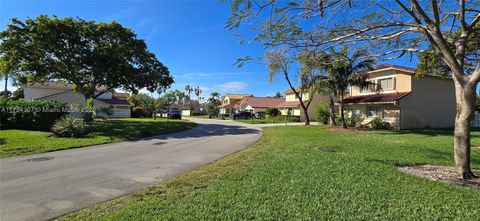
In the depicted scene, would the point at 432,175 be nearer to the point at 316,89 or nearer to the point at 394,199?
the point at 394,199

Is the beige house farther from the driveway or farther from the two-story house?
the driveway

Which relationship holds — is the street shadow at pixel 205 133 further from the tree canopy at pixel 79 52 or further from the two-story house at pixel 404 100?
the two-story house at pixel 404 100

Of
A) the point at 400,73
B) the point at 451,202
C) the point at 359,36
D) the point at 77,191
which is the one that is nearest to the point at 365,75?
the point at 400,73

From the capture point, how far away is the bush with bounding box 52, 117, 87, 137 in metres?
14.7

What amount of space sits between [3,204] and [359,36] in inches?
346

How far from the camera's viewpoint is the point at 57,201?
16.7 feet

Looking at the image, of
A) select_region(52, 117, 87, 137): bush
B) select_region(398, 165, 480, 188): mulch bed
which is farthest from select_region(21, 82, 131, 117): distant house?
select_region(398, 165, 480, 188): mulch bed

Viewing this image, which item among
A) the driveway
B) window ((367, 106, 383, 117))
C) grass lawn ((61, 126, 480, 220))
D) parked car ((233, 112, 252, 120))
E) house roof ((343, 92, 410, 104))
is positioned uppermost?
house roof ((343, 92, 410, 104))

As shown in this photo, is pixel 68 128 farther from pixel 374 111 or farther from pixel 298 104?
pixel 298 104

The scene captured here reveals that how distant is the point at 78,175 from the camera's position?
7.10m

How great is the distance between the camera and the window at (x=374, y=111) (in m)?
24.1

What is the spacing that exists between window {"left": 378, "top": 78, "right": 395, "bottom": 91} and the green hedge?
26.4 meters

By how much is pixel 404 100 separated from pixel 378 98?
203 cm

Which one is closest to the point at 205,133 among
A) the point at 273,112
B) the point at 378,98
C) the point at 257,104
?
the point at 378,98
